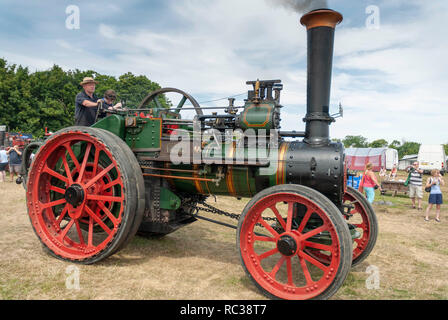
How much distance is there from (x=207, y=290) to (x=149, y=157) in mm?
1701

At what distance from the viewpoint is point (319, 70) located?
3.39 metres

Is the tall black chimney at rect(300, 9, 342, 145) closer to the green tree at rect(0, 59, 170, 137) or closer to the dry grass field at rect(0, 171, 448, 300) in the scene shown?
the dry grass field at rect(0, 171, 448, 300)

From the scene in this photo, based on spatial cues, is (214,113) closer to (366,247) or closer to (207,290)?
(207,290)

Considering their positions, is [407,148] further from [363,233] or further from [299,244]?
[299,244]

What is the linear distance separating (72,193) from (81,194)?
3.8 inches

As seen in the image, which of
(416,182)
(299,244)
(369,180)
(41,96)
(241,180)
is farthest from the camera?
(41,96)

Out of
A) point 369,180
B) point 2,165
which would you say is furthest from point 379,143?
point 2,165

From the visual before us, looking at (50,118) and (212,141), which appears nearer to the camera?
(212,141)

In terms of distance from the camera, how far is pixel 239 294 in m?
3.16

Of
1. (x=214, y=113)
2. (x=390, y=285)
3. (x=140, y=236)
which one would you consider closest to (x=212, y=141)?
(x=214, y=113)

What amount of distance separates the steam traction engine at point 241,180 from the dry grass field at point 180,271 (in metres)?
0.29

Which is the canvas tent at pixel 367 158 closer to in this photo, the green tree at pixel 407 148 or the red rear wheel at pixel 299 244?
the red rear wheel at pixel 299 244

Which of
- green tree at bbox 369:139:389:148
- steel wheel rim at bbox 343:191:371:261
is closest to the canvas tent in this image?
steel wheel rim at bbox 343:191:371:261

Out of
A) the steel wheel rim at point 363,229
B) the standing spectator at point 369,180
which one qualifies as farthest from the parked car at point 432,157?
the steel wheel rim at point 363,229
